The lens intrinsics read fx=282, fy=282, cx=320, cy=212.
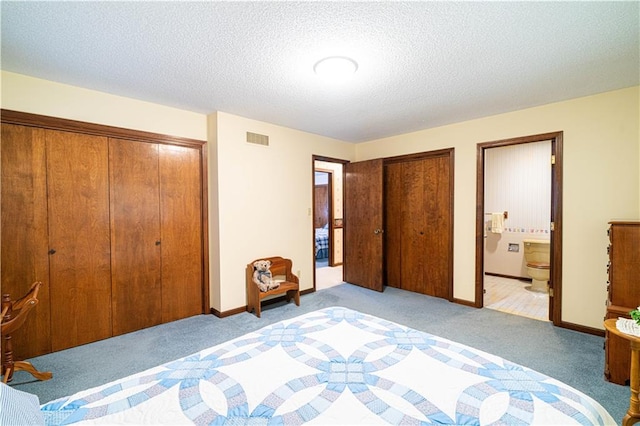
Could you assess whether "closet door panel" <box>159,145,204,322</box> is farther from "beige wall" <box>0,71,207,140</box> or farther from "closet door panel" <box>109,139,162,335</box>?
"beige wall" <box>0,71,207,140</box>

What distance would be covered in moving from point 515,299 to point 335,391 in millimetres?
3946

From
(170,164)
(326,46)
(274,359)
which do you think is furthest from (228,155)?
(274,359)

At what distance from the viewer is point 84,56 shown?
204 centimetres

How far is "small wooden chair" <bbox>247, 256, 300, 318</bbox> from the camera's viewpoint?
134 inches

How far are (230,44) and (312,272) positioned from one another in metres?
3.28

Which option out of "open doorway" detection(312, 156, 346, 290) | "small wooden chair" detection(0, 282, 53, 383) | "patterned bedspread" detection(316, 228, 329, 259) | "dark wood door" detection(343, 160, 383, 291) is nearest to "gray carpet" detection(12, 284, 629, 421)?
"small wooden chair" detection(0, 282, 53, 383)

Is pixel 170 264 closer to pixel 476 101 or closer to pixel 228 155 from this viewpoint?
pixel 228 155

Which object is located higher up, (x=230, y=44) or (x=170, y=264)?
(x=230, y=44)

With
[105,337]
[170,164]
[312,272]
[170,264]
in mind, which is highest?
[170,164]

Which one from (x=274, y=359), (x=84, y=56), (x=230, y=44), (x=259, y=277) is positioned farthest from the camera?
(x=259, y=277)

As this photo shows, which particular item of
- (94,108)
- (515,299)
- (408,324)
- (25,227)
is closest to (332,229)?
(408,324)

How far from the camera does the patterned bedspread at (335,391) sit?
1.01m

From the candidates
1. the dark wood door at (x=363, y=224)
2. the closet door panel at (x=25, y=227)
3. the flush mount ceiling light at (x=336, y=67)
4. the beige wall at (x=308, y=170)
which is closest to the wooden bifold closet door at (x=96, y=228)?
the closet door panel at (x=25, y=227)

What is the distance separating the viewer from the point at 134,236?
2.96m
